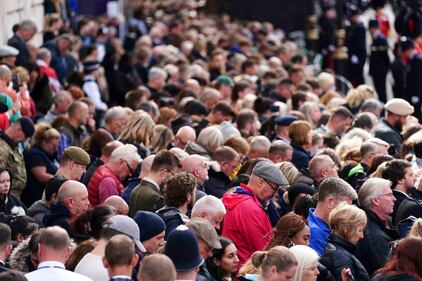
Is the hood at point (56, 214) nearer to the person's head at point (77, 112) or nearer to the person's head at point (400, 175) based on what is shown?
the person's head at point (400, 175)

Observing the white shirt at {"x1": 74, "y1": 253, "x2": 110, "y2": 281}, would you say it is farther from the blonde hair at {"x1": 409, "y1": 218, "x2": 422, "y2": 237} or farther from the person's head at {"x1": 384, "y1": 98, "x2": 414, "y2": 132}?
the person's head at {"x1": 384, "y1": 98, "x2": 414, "y2": 132}

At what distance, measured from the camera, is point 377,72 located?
29.2m

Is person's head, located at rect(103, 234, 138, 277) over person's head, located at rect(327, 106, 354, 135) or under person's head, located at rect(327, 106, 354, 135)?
over

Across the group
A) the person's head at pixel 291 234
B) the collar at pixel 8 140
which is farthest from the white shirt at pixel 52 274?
the collar at pixel 8 140

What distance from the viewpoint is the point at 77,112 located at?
17.8m

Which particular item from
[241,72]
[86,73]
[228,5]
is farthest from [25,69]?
[228,5]

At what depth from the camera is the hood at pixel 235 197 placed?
12875 millimetres

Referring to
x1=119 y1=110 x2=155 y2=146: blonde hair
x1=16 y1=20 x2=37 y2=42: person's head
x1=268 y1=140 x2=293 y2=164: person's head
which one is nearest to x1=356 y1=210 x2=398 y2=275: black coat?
x1=268 y1=140 x2=293 y2=164: person's head

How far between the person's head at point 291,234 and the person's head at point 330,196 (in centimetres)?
89

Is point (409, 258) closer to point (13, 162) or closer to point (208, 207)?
point (208, 207)

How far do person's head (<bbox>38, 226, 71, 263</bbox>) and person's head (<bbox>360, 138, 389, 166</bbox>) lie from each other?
544 cm

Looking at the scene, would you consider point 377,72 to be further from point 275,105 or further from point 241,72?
point 275,105

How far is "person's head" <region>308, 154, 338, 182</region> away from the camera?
47.1ft

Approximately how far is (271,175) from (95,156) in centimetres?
367
